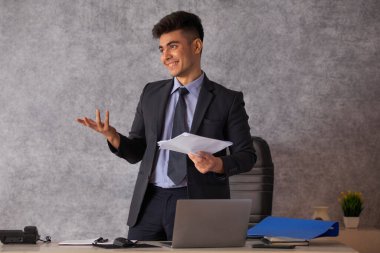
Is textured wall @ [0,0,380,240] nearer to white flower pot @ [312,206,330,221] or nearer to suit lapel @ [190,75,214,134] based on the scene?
white flower pot @ [312,206,330,221]

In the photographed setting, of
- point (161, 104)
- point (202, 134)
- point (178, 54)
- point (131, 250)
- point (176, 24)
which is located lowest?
point (131, 250)

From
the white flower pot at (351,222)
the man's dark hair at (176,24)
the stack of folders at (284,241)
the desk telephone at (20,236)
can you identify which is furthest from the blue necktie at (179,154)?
the white flower pot at (351,222)

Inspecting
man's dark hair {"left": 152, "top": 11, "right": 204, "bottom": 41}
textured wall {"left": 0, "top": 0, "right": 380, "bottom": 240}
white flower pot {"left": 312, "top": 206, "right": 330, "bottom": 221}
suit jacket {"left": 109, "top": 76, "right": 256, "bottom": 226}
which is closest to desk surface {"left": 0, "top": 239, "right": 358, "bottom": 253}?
suit jacket {"left": 109, "top": 76, "right": 256, "bottom": 226}

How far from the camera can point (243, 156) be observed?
9.21 ft

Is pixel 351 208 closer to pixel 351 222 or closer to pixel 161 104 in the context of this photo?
pixel 351 222

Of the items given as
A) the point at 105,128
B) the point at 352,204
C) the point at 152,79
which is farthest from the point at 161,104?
the point at 352,204

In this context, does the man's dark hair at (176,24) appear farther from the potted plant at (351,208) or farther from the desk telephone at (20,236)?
the potted plant at (351,208)

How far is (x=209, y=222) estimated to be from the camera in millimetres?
2219

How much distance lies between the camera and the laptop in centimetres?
219

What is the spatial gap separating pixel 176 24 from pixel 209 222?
1082mm

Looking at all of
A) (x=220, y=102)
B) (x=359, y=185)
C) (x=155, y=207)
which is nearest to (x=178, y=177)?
(x=155, y=207)

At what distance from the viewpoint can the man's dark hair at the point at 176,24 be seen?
9.70 ft

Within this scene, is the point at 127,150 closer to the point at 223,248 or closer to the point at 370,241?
the point at 223,248

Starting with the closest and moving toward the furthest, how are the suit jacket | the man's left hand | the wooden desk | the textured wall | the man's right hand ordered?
the man's left hand
the man's right hand
the suit jacket
the wooden desk
the textured wall
